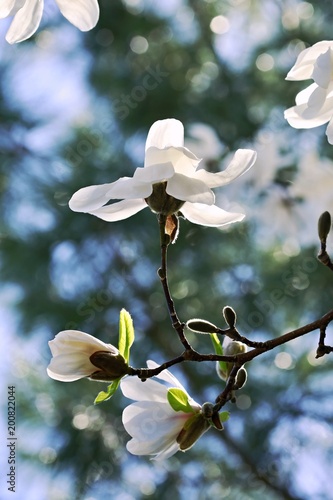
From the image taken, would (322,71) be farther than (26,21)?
No

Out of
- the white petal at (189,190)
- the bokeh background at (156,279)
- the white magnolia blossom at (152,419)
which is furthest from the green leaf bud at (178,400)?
the bokeh background at (156,279)

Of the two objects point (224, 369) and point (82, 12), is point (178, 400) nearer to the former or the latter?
point (224, 369)

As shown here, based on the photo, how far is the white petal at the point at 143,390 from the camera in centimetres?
43

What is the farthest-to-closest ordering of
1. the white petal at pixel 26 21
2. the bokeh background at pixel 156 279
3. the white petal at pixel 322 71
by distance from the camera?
the bokeh background at pixel 156 279, the white petal at pixel 26 21, the white petal at pixel 322 71

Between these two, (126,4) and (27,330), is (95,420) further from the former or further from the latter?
(126,4)

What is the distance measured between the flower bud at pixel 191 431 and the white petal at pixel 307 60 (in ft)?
0.63

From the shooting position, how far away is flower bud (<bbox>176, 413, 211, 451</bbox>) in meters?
0.42

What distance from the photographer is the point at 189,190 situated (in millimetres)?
389

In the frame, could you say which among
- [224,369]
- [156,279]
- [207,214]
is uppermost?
[207,214]

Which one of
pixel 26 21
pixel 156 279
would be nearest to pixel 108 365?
pixel 26 21

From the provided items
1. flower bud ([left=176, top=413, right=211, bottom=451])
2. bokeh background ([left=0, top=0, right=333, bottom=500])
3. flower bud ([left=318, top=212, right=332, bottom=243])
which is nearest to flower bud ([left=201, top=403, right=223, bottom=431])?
flower bud ([left=176, top=413, right=211, bottom=451])

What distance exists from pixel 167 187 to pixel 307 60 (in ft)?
0.33

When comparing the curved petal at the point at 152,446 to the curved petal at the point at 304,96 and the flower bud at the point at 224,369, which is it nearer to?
the flower bud at the point at 224,369

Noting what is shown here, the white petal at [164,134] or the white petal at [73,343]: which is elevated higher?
the white petal at [164,134]
